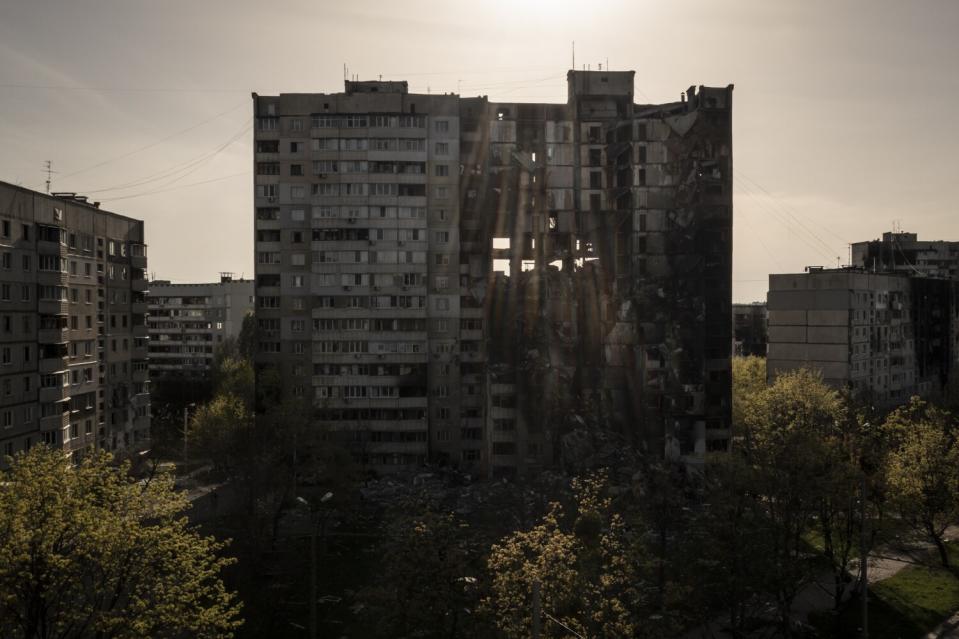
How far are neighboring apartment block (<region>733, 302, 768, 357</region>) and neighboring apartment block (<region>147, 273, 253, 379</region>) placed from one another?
9407 centimetres

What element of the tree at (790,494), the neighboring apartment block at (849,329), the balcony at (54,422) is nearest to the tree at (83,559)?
the tree at (790,494)

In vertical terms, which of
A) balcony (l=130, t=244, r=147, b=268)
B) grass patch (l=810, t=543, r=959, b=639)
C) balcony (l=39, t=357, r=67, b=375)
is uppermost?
balcony (l=130, t=244, r=147, b=268)

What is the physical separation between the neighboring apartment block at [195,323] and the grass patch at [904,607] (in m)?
110

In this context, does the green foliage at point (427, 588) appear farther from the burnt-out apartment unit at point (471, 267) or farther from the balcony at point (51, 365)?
the burnt-out apartment unit at point (471, 267)

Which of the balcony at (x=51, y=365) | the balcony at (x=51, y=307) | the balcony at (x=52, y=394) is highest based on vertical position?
the balcony at (x=51, y=307)

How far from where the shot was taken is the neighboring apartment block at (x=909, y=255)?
126 m

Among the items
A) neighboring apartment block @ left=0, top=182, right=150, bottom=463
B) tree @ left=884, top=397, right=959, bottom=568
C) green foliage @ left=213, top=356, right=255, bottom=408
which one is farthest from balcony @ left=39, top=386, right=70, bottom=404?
tree @ left=884, top=397, right=959, bottom=568

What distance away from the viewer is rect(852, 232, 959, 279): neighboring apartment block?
415 ft

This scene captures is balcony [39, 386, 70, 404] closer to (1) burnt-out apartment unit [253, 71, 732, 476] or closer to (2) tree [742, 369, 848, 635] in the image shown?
(1) burnt-out apartment unit [253, 71, 732, 476]

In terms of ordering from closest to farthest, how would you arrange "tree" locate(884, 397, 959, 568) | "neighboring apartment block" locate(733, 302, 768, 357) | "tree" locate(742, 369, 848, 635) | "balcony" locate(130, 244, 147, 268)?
"tree" locate(742, 369, 848, 635) → "tree" locate(884, 397, 959, 568) → "balcony" locate(130, 244, 147, 268) → "neighboring apartment block" locate(733, 302, 768, 357)

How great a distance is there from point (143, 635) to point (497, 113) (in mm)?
58582

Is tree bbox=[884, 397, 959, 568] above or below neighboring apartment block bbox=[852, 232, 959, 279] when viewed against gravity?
below

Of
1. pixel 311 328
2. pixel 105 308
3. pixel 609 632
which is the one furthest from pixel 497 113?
pixel 609 632

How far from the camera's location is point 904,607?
4031 centimetres
